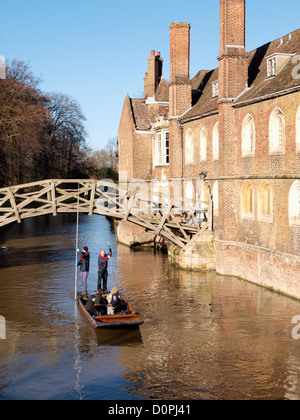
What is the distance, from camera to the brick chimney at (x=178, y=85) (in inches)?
1150

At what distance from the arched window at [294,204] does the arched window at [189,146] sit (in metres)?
10.8

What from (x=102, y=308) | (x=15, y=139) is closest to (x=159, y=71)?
(x=15, y=139)

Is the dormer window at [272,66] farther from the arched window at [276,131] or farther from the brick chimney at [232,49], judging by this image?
the arched window at [276,131]

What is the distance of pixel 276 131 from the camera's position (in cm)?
2006

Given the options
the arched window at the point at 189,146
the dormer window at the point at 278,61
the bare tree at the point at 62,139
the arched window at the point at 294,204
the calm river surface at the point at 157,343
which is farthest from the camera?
the bare tree at the point at 62,139

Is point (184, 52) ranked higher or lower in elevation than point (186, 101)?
higher

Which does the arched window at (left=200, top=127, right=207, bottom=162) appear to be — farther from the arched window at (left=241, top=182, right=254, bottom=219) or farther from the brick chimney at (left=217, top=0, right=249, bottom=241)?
the arched window at (left=241, top=182, right=254, bottom=219)

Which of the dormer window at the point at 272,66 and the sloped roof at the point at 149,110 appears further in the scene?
the sloped roof at the point at 149,110

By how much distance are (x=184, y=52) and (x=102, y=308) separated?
18.4 metres

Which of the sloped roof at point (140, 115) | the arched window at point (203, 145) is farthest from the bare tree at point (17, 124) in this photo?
the arched window at point (203, 145)
